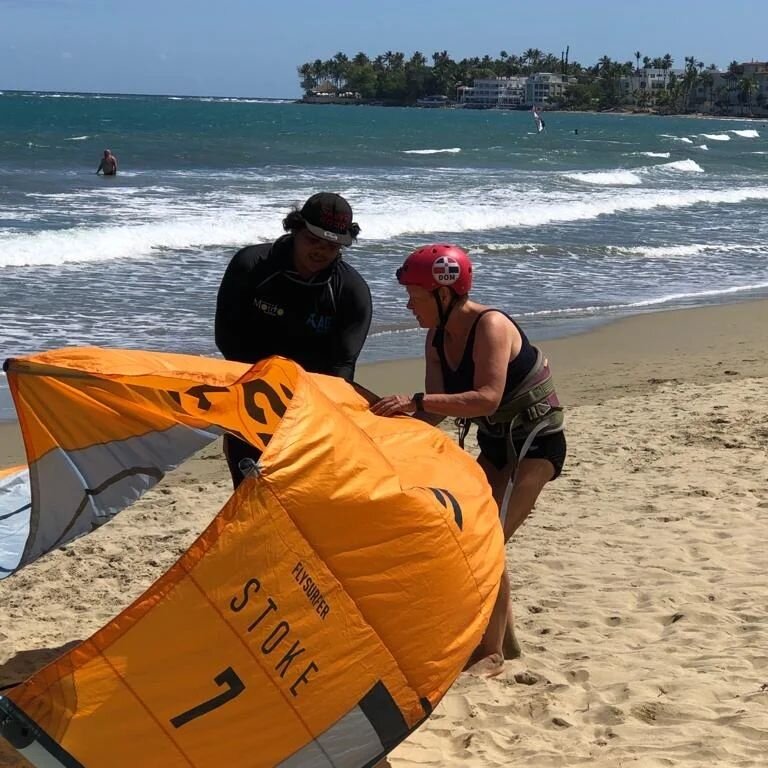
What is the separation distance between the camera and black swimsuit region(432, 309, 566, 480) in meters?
4.10

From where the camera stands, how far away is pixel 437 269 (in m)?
3.95

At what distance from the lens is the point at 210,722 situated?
2.93m

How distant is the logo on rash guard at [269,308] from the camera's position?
4.20m

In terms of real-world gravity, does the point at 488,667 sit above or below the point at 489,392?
below

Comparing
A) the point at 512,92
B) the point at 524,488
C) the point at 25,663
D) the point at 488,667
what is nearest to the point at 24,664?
the point at 25,663

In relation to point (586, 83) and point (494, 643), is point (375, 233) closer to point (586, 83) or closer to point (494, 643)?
point (494, 643)

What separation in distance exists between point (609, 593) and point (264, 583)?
2.49 meters

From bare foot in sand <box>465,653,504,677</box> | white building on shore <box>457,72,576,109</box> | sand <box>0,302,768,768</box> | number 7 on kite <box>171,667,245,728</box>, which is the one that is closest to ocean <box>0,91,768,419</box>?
sand <box>0,302,768,768</box>

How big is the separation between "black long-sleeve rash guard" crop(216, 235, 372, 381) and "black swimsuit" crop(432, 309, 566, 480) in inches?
14.1

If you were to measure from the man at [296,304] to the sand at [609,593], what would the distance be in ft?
4.29

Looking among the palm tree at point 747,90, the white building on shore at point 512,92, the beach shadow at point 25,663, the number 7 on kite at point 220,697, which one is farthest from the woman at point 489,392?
the white building on shore at point 512,92

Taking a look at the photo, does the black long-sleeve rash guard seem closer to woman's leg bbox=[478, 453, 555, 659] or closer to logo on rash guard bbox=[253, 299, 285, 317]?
logo on rash guard bbox=[253, 299, 285, 317]

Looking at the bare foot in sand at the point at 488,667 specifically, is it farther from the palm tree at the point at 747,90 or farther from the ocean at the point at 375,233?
the palm tree at the point at 747,90

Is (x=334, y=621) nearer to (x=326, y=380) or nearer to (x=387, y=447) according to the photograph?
(x=387, y=447)
